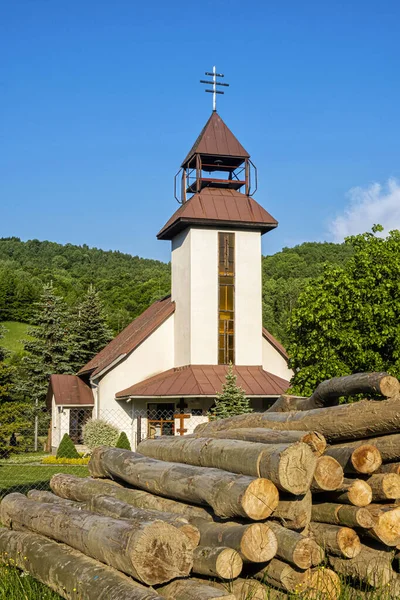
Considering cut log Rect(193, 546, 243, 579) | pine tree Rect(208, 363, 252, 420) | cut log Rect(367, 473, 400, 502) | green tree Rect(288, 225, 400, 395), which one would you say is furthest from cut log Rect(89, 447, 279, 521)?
pine tree Rect(208, 363, 252, 420)

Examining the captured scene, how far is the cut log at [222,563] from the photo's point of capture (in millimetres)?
6316

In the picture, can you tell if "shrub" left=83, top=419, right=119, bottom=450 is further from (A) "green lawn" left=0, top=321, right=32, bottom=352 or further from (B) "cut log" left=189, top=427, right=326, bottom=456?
(A) "green lawn" left=0, top=321, right=32, bottom=352

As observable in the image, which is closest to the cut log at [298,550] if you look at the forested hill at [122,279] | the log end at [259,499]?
the log end at [259,499]

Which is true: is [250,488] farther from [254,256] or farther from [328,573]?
[254,256]

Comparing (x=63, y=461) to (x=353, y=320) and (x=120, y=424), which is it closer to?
(x=120, y=424)

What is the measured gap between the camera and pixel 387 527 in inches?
279

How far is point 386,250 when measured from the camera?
25.0 m

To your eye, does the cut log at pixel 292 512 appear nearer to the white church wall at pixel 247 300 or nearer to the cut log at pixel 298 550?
the cut log at pixel 298 550

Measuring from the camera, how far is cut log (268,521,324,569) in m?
6.46

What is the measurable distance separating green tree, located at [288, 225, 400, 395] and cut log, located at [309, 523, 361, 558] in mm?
16734

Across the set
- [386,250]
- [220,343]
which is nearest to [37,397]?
[220,343]

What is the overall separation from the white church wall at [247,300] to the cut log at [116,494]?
24.1 metres

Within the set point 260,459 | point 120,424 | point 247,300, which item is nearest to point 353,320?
point 247,300

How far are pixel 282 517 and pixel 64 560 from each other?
2.14 meters
